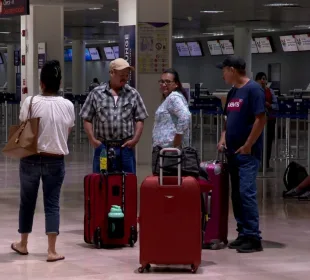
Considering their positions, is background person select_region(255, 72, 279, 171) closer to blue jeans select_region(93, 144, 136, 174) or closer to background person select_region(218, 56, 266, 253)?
blue jeans select_region(93, 144, 136, 174)

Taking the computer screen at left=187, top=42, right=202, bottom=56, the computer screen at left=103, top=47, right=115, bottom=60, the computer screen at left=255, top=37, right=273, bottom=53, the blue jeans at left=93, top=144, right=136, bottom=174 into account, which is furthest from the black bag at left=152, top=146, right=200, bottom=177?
the computer screen at left=103, top=47, right=115, bottom=60

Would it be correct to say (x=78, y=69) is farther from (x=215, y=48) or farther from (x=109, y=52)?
(x=109, y=52)

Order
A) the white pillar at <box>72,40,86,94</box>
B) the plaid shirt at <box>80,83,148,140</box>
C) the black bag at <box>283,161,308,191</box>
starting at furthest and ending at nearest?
the white pillar at <box>72,40,86,94</box> < the black bag at <box>283,161,308,191</box> < the plaid shirt at <box>80,83,148,140</box>

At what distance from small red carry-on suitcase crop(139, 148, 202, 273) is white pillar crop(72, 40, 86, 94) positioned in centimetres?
3351

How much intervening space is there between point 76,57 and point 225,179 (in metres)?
34.4

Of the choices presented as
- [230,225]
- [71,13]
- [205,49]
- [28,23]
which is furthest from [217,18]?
[230,225]

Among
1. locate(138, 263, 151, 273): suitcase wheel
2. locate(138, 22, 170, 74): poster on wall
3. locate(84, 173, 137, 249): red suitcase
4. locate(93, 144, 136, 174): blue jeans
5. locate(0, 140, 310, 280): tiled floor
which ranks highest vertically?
locate(138, 22, 170, 74): poster on wall

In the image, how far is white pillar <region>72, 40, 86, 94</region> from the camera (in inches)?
1602

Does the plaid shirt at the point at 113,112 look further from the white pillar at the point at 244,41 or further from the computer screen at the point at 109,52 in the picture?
the computer screen at the point at 109,52

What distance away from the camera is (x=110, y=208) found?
7.96 metres

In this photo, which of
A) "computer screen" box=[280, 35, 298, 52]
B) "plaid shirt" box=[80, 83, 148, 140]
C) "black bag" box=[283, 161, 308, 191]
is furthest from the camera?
"computer screen" box=[280, 35, 298, 52]

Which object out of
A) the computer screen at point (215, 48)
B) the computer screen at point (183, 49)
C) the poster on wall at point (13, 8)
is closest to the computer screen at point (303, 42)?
the computer screen at point (215, 48)

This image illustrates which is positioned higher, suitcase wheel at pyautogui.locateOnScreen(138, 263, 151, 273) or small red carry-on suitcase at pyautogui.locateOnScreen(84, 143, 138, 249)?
small red carry-on suitcase at pyautogui.locateOnScreen(84, 143, 138, 249)

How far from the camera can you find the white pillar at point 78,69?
40.7 m
